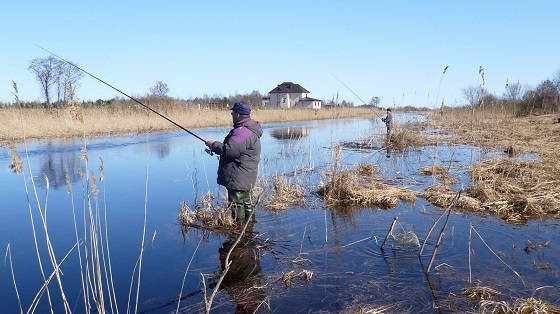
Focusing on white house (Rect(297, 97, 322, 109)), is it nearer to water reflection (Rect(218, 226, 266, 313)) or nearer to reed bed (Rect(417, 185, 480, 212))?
reed bed (Rect(417, 185, 480, 212))

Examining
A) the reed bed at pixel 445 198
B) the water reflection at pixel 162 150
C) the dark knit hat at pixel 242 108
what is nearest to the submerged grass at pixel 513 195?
the reed bed at pixel 445 198

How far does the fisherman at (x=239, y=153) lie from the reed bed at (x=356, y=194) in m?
2.09

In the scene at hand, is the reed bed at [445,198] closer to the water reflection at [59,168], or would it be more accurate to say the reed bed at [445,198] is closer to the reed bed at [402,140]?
the water reflection at [59,168]

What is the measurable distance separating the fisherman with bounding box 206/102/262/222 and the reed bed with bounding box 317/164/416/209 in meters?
2.09

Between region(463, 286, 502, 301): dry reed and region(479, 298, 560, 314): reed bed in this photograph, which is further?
region(463, 286, 502, 301): dry reed

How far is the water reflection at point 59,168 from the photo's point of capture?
8.56m

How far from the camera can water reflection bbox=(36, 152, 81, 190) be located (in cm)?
856

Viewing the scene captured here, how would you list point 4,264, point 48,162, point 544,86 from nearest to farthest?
point 4,264, point 48,162, point 544,86

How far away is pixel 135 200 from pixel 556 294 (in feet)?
20.7

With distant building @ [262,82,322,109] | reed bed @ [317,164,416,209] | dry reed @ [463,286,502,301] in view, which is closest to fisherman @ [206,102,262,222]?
reed bed @ [317,164,416,209]

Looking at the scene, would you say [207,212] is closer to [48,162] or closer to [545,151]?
[48,162]

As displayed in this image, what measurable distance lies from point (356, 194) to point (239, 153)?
2705 mm

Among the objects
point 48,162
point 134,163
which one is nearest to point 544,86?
point 134,163

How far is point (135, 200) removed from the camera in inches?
277
